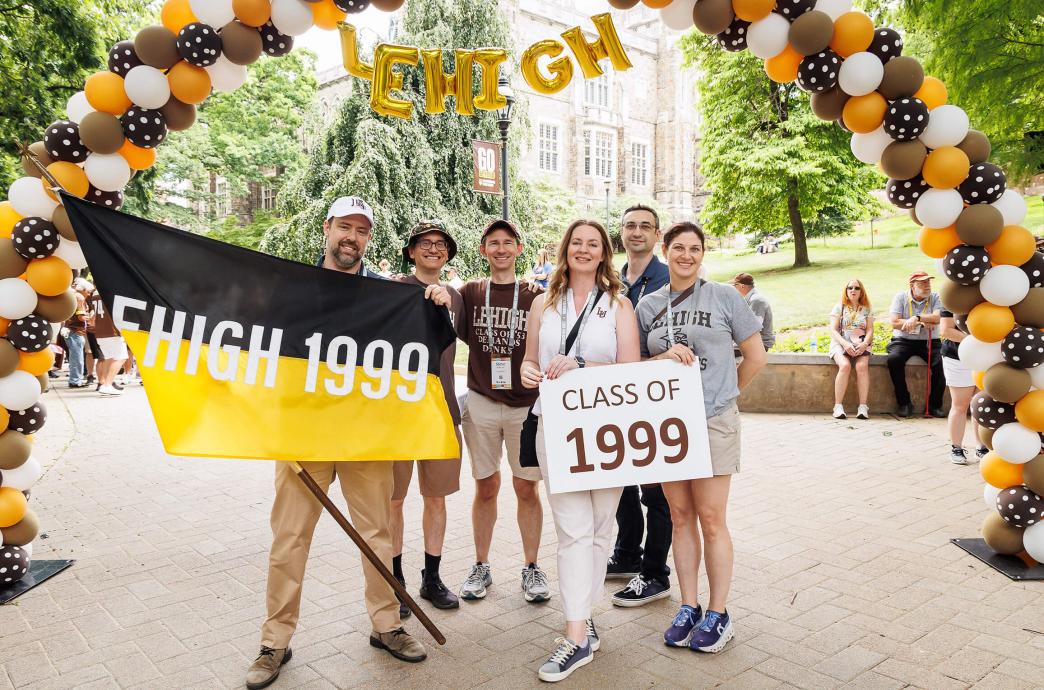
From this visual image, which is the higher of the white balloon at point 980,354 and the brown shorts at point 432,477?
the white balloon at point 980,354

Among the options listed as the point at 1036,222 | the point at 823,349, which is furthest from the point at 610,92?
the point at 823,349

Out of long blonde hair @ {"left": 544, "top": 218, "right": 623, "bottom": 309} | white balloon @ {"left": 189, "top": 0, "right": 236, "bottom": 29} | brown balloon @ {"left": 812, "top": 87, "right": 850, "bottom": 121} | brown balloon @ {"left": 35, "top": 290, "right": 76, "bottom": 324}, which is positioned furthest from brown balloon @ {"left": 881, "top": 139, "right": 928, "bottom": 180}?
brown balloon @ {"left": 35, "top": 290, "right": 76, "bottom": 324}

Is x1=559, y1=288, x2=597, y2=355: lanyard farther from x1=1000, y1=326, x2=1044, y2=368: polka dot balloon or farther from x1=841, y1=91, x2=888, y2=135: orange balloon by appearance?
x1=1000, y1=326, x2=1044, y2=368: polka dot balloon

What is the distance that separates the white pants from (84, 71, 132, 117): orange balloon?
3.42 metres

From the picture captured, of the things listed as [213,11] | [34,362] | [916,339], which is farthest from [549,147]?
[34,362]

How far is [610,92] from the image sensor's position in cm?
5531

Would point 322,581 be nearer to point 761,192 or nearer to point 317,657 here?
point 317,657

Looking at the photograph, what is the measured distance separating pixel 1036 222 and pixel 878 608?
31.8m

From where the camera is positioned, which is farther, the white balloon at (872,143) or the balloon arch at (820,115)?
the white balloon at (872,143)

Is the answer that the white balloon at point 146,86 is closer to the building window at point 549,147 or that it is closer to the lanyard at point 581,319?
the lanyard at point 581,319

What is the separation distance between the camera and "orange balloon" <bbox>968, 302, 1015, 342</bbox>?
4996 millimetres

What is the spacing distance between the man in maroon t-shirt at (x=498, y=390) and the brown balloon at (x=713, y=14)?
1.88 metres

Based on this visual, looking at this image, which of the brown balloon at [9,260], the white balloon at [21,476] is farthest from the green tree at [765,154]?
the white balloon at [21,476]

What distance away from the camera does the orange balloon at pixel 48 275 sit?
15.3 feet
